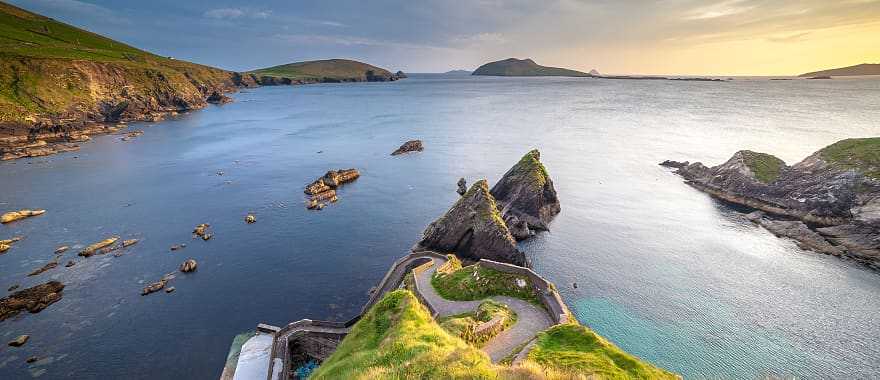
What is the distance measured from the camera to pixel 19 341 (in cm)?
3603

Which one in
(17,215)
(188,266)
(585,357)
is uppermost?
(585,357)

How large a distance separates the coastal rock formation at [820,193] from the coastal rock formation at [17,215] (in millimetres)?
121496

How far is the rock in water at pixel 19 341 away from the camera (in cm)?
3575

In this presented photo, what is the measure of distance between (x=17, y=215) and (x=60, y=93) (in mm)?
104448

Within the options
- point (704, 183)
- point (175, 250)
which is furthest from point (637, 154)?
point (175, 250)

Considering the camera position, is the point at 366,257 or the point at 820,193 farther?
the point at 820,193

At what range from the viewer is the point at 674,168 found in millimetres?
96375

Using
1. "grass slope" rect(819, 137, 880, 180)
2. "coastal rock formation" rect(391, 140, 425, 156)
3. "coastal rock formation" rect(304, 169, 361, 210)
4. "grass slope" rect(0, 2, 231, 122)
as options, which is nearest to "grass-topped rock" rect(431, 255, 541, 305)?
"coastal rock formation" rect(304, 169, 361, 210)

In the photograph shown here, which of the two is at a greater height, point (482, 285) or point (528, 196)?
point (528, 196)

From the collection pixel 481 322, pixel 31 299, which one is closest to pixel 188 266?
pixel 31 299

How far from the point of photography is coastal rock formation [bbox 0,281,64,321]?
40.4 m

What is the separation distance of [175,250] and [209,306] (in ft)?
58.3

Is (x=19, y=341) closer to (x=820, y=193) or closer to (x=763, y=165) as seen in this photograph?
(x=820, y=193)

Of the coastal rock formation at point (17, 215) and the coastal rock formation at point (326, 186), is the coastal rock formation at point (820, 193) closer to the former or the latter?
the coastal rock formation at point (326, 186)
